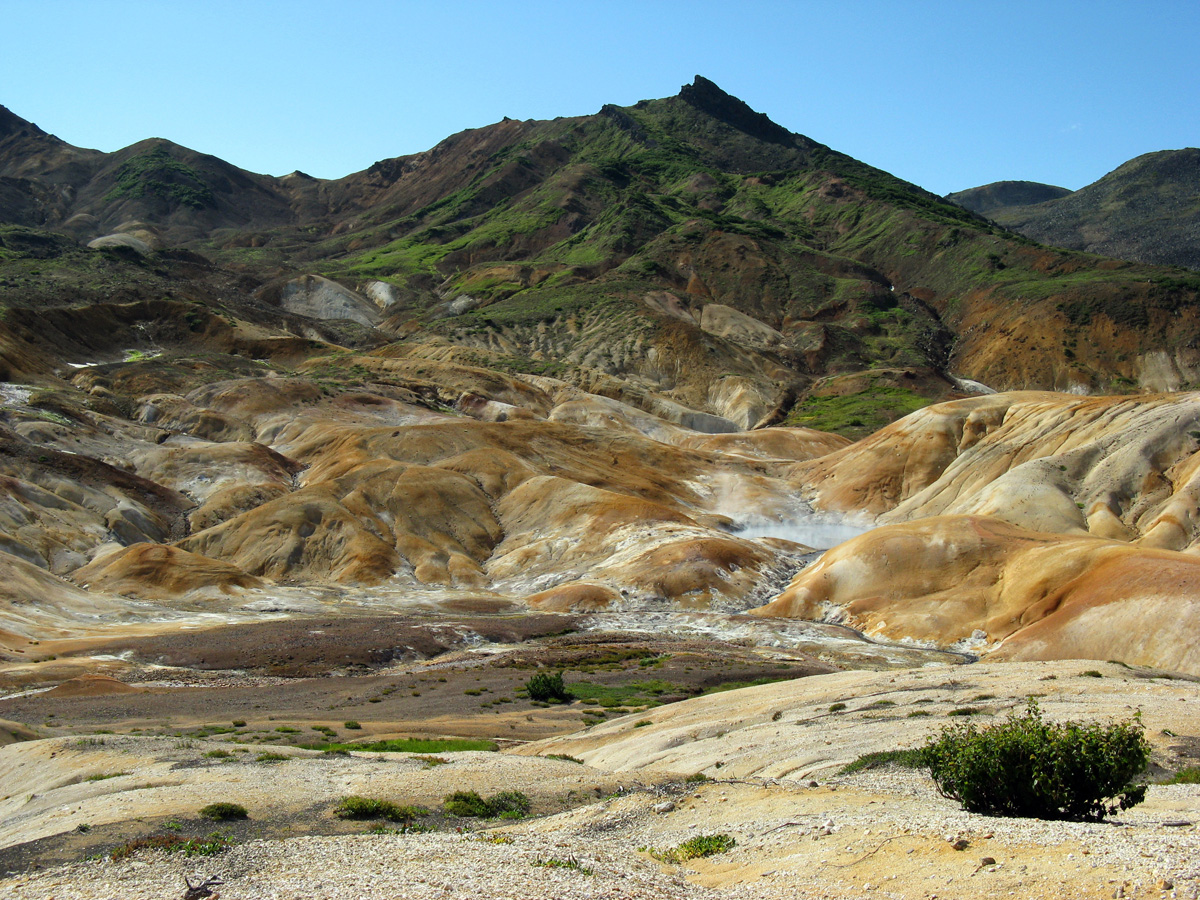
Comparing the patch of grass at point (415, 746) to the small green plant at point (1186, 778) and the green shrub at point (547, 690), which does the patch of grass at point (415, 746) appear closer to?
the green shrub at point (547, 690)

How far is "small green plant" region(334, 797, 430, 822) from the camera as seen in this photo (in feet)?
58.8

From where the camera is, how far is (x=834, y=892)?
39.3 feet

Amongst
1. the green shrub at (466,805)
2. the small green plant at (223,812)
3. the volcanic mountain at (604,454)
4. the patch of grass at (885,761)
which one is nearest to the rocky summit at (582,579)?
the green shrub at (466,805)

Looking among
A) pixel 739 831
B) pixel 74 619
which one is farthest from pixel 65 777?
pixel 74 619

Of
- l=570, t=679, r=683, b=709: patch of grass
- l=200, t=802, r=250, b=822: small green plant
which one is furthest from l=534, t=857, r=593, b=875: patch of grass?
l=570, t=679, r=683, b=709: patch of grass

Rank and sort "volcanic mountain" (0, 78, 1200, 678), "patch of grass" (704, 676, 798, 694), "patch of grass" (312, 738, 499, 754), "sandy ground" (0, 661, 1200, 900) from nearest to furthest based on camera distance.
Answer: "sandy ground" (0, 661, 1200, 900)
"patch of grass" (312, 738, 499, 754)
"patch of grass" (704, 676, 798, 694)
"volcanic mountain" (0, 78, 1200, 678)

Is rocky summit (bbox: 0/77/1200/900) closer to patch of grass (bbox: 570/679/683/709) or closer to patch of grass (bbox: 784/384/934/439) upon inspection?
patch of grass (bbox: 570/679/683/709)

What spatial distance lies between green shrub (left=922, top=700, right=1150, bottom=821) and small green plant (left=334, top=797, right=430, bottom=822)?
392 inches

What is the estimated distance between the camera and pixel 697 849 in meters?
14.8

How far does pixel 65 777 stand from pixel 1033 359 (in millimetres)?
167635

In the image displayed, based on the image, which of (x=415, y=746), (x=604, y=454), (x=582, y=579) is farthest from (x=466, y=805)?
(x=604, y=454)

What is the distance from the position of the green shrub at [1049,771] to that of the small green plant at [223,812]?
1285cm

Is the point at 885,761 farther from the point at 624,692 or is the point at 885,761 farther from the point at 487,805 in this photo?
the point at 624,692

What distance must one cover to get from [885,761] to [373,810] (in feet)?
→ 36.3
